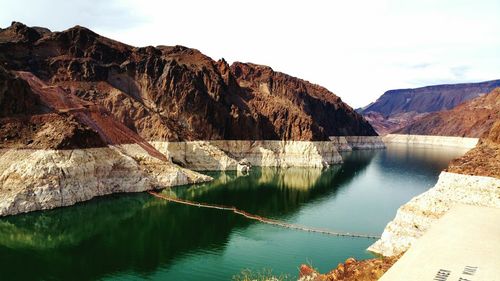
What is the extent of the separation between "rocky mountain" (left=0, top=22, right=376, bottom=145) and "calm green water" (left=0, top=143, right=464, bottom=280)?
23.9m

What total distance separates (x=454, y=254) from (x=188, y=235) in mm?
34766

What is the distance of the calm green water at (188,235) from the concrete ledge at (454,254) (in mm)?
15396

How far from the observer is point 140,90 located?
114500 mm

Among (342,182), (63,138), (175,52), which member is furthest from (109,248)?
(175,52)

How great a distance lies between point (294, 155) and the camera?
123750 mm

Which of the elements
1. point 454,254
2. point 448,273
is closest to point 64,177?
point 454,254

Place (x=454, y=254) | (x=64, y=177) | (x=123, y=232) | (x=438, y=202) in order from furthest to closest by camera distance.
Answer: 1. (x=64, y=177)
2. (x=123, y=232)
3. (x=438, y=202)
4. (x=454, y=254)

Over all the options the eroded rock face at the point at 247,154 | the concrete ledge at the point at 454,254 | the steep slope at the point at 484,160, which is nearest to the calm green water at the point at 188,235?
the steep slope at the point at 484,160

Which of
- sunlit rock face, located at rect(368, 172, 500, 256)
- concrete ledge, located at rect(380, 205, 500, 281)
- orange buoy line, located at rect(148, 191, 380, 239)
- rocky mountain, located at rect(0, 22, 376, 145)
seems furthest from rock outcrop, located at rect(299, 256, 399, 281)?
rocky mountain, located at rect(0, 22, 376, 145)

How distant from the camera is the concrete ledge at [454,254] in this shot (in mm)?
16705

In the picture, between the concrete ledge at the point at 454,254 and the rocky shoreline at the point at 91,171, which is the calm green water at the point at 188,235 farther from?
the concrete ledge at the point at 454,254

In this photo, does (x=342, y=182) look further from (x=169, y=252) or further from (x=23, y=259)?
(x=23, y=259)

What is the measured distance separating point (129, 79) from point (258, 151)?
3829cm

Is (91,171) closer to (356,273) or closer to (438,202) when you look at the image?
(438,202)
